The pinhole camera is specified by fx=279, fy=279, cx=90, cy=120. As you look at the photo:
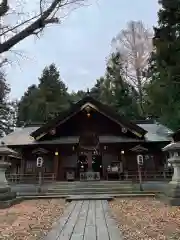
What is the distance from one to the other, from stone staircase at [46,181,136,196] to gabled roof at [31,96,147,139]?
407cm

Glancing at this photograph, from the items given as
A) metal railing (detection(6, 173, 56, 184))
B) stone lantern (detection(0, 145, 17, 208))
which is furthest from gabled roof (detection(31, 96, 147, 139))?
stone lantern (detection(0, 145, 17, 208))

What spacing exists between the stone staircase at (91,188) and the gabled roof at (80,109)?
407 centimetres

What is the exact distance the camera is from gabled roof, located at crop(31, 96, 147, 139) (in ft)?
62.1

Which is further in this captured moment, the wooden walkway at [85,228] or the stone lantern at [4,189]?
the stone lantern at [4,189]

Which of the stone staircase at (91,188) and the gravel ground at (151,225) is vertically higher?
the stone staircase at (91,188)

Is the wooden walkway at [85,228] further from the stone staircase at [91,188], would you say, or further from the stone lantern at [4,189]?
the stone staircase at [91,188]

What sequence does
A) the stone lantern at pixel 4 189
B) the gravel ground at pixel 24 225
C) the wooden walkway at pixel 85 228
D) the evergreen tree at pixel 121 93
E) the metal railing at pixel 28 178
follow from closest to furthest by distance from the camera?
the wooden walkway at pixel 85 228 → the gravel ground at pixel 24 225 → the stone lantern at pixel 4 189 → the metal railing at pixel 28 178 → the evergreen tree at pixel 121 93

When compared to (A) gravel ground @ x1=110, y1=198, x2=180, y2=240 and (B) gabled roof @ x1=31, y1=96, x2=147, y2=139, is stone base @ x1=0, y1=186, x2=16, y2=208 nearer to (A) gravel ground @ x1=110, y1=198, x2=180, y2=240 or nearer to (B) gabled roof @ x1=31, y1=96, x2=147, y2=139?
(A) gravel ground @ x1=110, y1=198, x2=180, y2=240

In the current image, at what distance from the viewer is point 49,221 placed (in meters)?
6.75

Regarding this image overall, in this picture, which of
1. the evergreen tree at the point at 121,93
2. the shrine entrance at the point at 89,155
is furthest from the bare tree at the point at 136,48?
the shrine entrance at the point at 89,155

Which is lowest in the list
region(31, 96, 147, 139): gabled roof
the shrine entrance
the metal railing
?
the metal railing

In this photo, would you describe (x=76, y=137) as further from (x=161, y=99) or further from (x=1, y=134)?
(x=1, y=134)

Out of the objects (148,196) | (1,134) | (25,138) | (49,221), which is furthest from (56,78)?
(49,221)

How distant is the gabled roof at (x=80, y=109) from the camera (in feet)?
62.1
